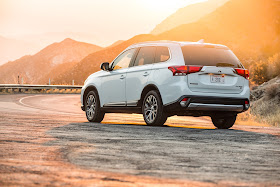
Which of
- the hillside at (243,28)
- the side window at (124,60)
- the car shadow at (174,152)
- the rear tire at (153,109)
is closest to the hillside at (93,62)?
the hillside at (243,28)

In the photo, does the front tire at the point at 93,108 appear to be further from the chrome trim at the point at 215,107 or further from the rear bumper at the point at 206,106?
the chrome trim at the point at 215,107

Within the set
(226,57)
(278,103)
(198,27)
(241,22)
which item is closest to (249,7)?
(241,22)

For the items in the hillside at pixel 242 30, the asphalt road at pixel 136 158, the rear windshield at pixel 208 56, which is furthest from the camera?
the hillside at pixel 242 30

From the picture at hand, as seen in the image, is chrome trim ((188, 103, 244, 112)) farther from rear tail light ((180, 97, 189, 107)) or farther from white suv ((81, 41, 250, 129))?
rear tail light ((180, 97, 189, 107))

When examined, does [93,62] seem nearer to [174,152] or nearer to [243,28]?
[243,28]

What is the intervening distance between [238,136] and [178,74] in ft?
6.11

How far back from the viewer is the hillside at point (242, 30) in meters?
93.3

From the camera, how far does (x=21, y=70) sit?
190 m

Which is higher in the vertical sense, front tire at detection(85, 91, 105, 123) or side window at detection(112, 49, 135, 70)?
side window at detection(112, 49, 135, 70)

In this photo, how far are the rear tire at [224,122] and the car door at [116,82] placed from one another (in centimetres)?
245

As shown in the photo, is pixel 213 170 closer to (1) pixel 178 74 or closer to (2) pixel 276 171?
(2) pixel 276 171

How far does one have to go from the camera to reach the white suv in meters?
10.5

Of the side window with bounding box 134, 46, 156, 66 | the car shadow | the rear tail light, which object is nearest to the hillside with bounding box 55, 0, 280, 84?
the side window with bounding box 134, 46, 156, 66

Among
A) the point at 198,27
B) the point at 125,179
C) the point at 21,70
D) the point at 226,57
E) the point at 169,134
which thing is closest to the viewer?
the point at 125,179
